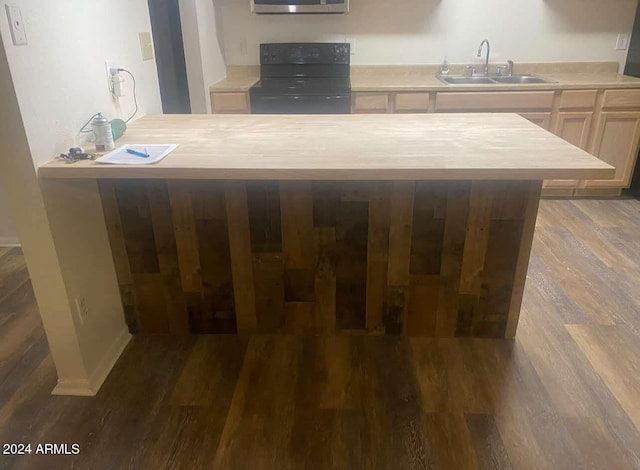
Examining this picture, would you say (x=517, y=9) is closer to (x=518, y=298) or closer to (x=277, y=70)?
(x=277, y=70)

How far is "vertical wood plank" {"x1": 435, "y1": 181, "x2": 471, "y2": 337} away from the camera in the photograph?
184 cm

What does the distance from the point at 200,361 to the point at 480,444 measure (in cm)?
111

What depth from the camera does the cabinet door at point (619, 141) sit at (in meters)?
3.44

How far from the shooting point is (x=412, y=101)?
346 cm

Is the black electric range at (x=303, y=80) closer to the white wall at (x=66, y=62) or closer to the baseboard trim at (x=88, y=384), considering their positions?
the white wall at (x=66, y=62)

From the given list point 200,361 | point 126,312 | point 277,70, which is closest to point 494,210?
point 200,361

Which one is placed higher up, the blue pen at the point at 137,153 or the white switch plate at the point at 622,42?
the white switch plate at the point at 622,42

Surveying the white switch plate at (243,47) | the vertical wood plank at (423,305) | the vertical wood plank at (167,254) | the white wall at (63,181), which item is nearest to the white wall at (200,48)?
the white switch plate at (243,47)

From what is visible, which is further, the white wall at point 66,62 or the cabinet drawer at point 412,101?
the cabinet drawer at point 412,101

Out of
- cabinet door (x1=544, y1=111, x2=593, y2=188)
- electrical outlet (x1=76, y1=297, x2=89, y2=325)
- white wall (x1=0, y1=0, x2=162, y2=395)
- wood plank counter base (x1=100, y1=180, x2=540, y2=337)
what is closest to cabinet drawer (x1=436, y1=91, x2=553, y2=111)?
cabinet door (x1=544, y1=111, x2=593, y2=188)

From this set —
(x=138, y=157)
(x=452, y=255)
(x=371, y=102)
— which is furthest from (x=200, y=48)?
(x=452, y=255)

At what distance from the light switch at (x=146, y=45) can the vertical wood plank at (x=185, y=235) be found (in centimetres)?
87

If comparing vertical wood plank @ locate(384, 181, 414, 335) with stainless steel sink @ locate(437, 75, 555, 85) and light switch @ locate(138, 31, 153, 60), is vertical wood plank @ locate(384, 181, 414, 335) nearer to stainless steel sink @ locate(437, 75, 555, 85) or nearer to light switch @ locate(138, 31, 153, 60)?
light switch @ locate(138, 31, 153, 60)

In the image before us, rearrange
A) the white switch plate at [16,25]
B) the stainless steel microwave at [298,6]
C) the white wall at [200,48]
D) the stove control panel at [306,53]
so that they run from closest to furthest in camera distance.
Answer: the white switch plate at [16,25] < the white wall at [200,48] < the stainless steel microwave at [298,6] < the stove control panel at [306,53]
